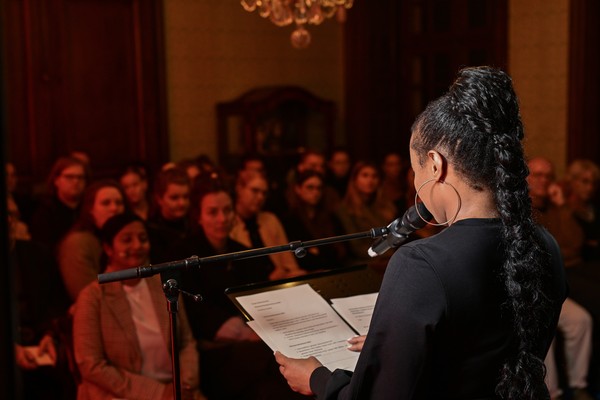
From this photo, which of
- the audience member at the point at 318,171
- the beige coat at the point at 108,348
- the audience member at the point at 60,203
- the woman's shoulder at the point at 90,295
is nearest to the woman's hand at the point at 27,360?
the beige coat at the point at 108,348

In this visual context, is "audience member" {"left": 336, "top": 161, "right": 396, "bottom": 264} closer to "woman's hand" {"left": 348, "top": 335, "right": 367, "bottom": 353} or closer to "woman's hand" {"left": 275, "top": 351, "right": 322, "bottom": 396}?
"woman's hand" {"left": 348, "top": 335, "right": 367, "bottom": 353}

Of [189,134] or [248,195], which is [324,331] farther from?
[189,134]

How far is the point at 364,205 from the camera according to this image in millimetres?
5523

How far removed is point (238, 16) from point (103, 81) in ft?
4.67

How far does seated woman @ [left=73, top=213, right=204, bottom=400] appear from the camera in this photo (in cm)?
274

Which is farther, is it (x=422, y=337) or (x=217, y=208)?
(x=217, y=208)

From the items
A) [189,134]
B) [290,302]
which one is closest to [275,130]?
[189,134]

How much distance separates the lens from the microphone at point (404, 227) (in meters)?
1.54

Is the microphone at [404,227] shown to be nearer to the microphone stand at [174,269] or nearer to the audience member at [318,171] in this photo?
the microphone stand at [174,269]

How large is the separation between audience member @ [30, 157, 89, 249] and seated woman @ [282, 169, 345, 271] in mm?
1229

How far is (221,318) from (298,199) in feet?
6.17

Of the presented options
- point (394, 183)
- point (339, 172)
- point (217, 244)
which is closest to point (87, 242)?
point (217, 244)

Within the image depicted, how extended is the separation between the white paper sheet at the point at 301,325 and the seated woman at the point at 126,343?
92 centimetres

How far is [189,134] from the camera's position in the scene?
727 cm
